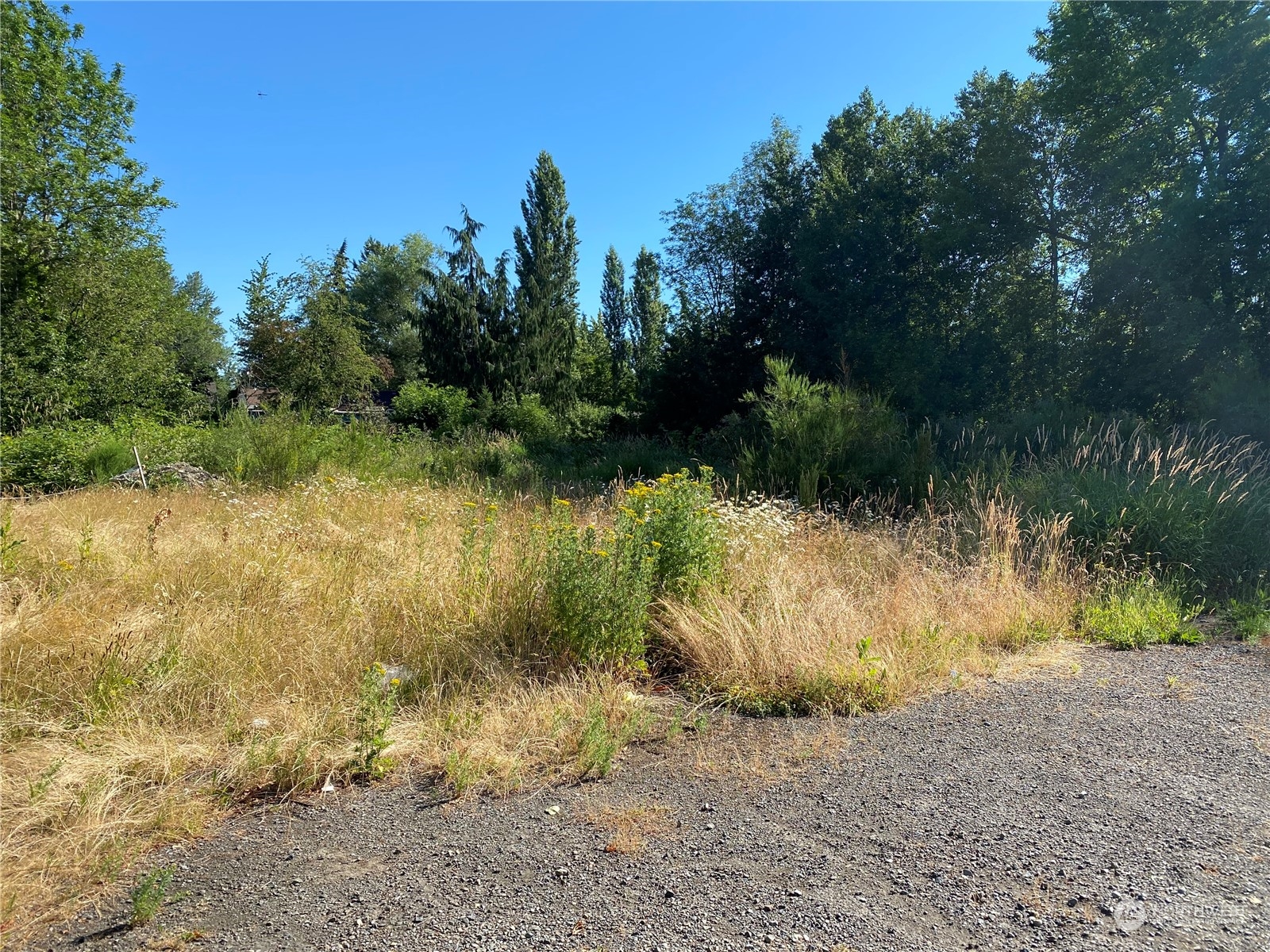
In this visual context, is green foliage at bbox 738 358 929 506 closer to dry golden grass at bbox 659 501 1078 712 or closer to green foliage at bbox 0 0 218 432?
dry golden grass at bbox 659 501 1078 712

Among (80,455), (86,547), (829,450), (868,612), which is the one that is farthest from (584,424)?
(868,612)

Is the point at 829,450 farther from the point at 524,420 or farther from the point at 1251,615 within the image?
the point at 524,420

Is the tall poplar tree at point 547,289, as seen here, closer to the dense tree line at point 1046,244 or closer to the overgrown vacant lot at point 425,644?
the dense tree line at point 1046,244

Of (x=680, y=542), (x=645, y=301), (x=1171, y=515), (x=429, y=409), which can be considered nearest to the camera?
(x=680, y=542)

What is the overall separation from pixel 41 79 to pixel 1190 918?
27.2 meters

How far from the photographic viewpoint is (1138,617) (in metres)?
4.81

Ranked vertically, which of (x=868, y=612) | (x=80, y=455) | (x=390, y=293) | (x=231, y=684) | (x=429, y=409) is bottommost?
(x=868, y=612)

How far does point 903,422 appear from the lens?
12.0m

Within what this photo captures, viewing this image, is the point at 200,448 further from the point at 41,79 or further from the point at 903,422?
the point at 41,79

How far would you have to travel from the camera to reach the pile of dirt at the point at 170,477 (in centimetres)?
971

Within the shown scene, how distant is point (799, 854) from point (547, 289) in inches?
1104

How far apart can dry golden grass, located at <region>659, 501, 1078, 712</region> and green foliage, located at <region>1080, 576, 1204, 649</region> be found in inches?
7.2

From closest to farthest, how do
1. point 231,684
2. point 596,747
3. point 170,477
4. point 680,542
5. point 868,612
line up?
point 596,747, point 231,684, point 868,612, point 680,542, point 170,477

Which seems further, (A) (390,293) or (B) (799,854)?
(A) (390,293)
